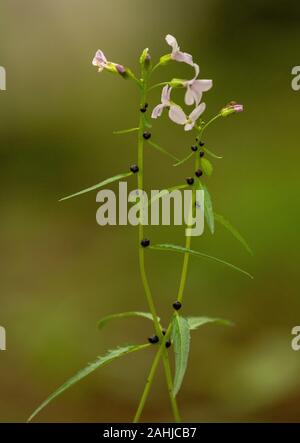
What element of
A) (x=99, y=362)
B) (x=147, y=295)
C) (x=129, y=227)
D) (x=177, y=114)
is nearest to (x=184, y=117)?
(x=177, y=114)

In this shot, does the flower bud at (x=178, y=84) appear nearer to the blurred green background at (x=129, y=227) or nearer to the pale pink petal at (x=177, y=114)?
the pale pink petal at (x=177, y=114)

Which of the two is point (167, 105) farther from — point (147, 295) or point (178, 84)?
point (147, 295)

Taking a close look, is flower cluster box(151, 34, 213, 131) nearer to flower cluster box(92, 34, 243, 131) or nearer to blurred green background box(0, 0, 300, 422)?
flower cluster box(92, 34, 243, 131)

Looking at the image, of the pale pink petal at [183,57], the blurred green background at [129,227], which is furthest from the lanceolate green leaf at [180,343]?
the blurred green background at [129,227]

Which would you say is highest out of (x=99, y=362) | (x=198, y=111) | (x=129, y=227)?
(x=129, y=227)

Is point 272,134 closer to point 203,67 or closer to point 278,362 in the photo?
point 203,67
